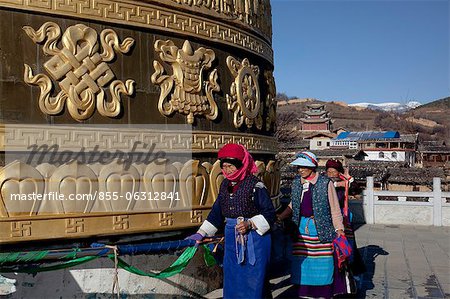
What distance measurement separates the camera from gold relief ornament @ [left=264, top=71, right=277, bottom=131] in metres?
5.88

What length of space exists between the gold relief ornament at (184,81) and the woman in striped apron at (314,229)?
44.3 inches

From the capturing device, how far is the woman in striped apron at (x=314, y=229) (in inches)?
162

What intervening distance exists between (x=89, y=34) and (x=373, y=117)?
283ft

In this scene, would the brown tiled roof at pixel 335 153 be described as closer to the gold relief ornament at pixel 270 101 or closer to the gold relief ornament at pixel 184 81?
the gold relief ornament at pixel 270 101

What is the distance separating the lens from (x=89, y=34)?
3.99m

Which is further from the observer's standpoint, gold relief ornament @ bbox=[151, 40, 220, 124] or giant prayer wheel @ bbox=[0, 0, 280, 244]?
gold relief ornament @ bbox=[151, 40, 220, 124]

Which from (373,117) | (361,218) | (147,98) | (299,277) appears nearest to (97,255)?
(147,98)

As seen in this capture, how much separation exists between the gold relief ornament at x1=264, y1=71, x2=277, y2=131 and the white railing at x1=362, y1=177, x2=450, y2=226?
19.8 ft

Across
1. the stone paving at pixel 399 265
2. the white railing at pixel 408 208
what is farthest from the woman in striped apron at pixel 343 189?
the white railing at pixel 408 208

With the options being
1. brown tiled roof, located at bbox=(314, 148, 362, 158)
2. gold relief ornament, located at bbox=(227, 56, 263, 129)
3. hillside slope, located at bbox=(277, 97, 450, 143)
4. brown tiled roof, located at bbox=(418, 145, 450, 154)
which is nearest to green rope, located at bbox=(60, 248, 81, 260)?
gold relief ornament, located at bbox=(227, 56, 263, 129)

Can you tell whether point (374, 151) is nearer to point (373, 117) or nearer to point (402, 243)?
point (402, 243)

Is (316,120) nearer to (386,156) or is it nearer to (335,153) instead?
(386,156)

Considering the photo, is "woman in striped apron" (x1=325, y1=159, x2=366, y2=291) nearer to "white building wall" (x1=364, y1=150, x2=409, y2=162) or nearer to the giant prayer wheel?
the giant prayer wheel

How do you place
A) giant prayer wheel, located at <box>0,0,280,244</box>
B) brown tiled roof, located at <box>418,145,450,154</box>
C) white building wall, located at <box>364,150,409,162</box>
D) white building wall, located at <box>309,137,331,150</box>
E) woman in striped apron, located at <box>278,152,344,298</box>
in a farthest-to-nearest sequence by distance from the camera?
white building wall, located at <box>309,137,331,150</box>
white building wall, located at <box>364,150,409,162</box>
brown tiled roof, located at <box>418,145,450,154</box>
woman in striped apron, located at <box>278,152,344,298</box>
giant prayer wheel, located at <box>0,0,280,244</box>
